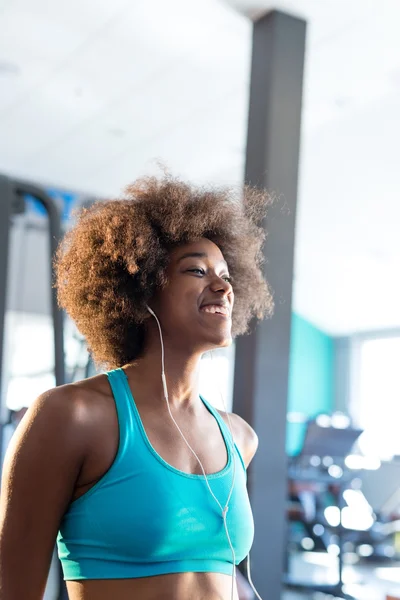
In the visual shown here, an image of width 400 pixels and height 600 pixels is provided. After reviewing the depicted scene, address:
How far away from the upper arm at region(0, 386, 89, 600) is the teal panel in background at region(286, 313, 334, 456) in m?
10.2

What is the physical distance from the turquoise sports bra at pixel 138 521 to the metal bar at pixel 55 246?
91cm

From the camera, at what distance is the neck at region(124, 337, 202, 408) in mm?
1356

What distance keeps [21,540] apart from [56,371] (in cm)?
101

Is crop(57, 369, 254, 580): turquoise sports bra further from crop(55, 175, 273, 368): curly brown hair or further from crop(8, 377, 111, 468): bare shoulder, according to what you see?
crop(55, 175, 273, 368): curly brown hair

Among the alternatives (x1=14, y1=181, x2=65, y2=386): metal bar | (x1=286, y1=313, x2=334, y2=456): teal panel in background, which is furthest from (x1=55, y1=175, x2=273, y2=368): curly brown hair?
(x1=286, y1=313, x2=334, y2=456): teal panel in background

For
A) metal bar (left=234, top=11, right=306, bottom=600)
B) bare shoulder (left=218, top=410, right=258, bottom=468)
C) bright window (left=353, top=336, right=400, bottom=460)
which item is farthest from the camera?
bright window (left=353, top=336, right=400, bottom=460)

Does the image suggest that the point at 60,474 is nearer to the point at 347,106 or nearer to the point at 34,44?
the point at 34,44

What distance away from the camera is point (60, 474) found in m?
1.16

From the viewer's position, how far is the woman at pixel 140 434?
3.82 ft

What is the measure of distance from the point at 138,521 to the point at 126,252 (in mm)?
516

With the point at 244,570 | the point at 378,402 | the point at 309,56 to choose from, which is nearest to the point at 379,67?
the point at 309,56

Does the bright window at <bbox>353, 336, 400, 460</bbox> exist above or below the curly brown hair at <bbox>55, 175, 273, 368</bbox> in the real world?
below

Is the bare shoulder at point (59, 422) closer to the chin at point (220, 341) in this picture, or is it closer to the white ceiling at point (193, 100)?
the chin at point (220, 341)

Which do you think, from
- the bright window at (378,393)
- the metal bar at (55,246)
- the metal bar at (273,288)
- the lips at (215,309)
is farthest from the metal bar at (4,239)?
the bright window at (378,393)
